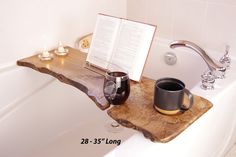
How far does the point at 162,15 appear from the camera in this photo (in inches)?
71.5

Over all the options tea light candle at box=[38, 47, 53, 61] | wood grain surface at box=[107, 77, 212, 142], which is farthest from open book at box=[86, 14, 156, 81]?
tea light candle at box=[38, 47, 53, 61]

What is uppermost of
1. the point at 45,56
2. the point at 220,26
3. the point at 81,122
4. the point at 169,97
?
the point at 220,26

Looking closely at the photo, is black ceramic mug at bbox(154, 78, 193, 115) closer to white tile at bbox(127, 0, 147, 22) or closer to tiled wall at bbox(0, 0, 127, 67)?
tiled wall at bbox(0, 0, 127, 67)

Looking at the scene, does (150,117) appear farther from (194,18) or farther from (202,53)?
(194,18)

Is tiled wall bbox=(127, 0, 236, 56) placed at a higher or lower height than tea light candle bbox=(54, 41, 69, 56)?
higher

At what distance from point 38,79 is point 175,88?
2.60ft

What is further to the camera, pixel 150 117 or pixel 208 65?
pixel 208 65

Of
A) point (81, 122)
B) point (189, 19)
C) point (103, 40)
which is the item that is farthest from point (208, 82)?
point (81, 122)

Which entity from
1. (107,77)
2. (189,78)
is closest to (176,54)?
(189,78)

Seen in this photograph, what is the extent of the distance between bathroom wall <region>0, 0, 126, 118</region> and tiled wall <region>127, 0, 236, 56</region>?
445 mm

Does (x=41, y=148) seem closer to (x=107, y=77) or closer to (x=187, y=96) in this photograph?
(x=107, y=77)

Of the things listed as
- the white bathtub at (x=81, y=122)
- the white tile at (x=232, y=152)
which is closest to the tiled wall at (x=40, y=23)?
the white bathtub at (x=81, y=122)

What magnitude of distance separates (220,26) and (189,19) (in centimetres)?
20

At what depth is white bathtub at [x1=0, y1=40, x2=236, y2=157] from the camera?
Result: 1188 millimetres
